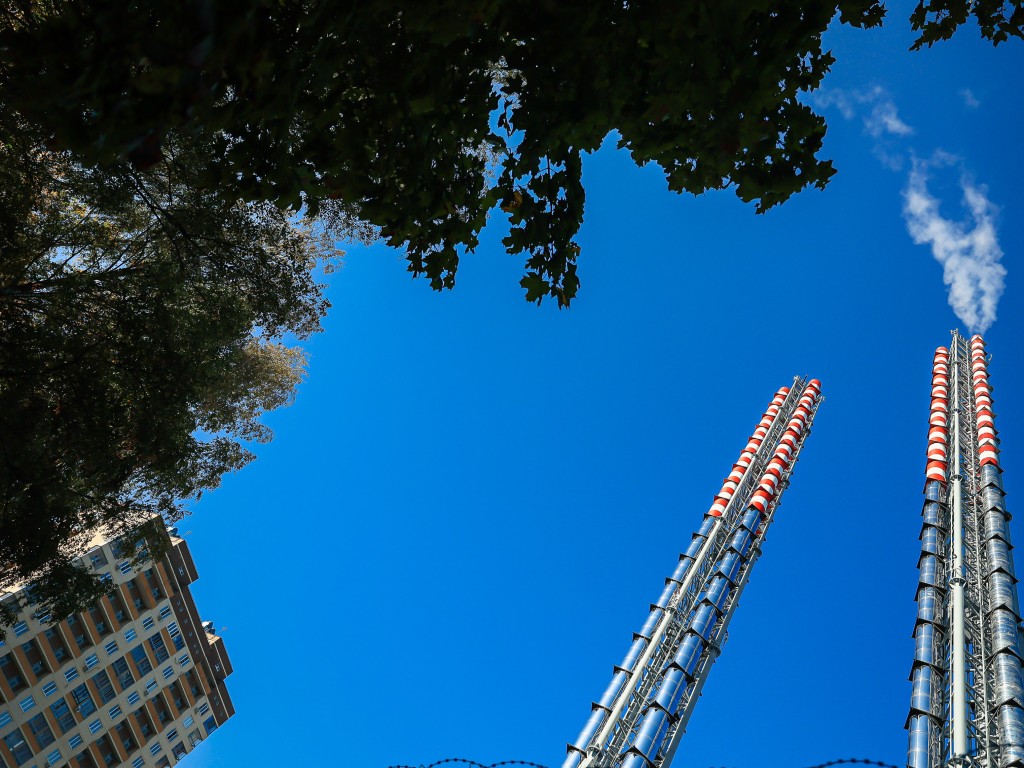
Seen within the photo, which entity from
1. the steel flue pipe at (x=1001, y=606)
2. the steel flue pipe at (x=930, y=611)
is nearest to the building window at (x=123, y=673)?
the steel flue pipe at (x=930, y=611)

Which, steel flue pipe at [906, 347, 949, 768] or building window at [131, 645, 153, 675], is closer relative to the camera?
steel flue pipe at [906, 347, 949, 768]

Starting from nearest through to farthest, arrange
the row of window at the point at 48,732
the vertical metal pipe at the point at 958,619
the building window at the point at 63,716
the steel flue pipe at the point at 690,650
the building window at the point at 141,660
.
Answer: the vertical metal pipe at the point at 958,619
the steel flue pipe at the point at 690,650
the row of window at the point at 48,732
the building window at the point at 63,716
the building window at the point at 141,660

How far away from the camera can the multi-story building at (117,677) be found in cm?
3198

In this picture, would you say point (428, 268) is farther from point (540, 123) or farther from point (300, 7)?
point (300, 7)

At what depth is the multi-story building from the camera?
1259 inches

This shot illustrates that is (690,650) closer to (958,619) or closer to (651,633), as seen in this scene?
(651,633)

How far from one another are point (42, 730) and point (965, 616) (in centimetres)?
3880

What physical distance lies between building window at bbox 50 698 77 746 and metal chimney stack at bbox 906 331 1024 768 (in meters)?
36.2

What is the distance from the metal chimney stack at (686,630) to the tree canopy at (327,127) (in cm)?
1681

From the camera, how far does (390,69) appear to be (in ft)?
16.1

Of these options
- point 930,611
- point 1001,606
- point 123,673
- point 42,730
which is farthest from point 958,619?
point 42,730

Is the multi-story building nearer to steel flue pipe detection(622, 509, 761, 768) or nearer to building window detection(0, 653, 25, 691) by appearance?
building window detection(0, 653, 25, 691)

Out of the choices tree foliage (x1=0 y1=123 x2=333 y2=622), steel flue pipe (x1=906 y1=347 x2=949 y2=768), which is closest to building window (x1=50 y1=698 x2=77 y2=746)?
tree foliage (x1=0 y1=123 x2=333 y2=622)

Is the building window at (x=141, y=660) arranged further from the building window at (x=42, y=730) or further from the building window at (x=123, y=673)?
the building window at (x=42, y=730)
